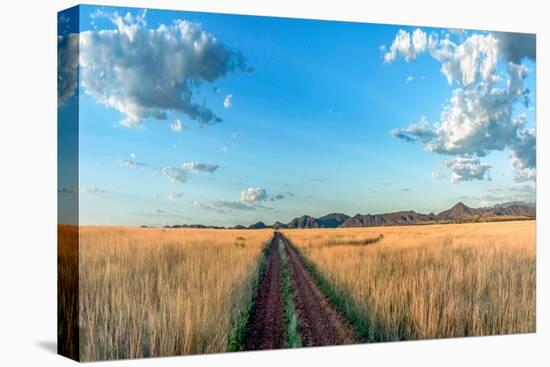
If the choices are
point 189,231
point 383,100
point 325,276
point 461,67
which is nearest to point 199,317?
point 189,231

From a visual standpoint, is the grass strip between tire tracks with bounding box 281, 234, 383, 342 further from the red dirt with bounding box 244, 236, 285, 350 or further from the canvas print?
the red dirt with bounding box 244, 236, 285, 350

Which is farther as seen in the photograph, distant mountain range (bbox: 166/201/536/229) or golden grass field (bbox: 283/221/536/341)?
golden grass field (bbox: 283/221/536/341)

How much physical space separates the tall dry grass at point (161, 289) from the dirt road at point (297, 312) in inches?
10.0

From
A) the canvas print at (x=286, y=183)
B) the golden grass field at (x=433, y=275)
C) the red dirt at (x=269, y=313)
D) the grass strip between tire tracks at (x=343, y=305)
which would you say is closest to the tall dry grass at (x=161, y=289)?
the canvas print at (x=286, y=183)

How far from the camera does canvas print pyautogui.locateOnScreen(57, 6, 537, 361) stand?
10.1 metres

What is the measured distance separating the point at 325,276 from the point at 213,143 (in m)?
2.49

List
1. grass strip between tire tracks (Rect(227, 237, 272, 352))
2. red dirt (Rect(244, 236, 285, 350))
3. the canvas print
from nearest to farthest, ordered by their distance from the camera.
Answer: the canvas print < grass strip between tire tracks (Rect(227, 237, 272, 352)) < red dirt (Rect(244, 236, 285, 350))

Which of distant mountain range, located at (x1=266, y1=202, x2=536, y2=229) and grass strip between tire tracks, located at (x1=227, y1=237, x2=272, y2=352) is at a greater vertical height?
distant mountain range, located at (x1=266, y1=202, x2=536, y2=229)

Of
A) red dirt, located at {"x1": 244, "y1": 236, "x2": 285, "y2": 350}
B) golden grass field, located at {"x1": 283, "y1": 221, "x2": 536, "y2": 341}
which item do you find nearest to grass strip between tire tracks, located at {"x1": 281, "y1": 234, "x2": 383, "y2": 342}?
golden grass field, located at {"x1": 283, "y1": 221, "x2": 536, "y2": 341}

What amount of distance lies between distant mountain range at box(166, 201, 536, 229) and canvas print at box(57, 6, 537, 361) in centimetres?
3

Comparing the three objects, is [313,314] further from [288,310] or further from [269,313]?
[269,313]

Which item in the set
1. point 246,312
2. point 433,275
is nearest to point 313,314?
point 246,312

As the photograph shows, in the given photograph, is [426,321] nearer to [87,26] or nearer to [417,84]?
[417,84]

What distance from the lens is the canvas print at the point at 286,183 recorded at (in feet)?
33.1
